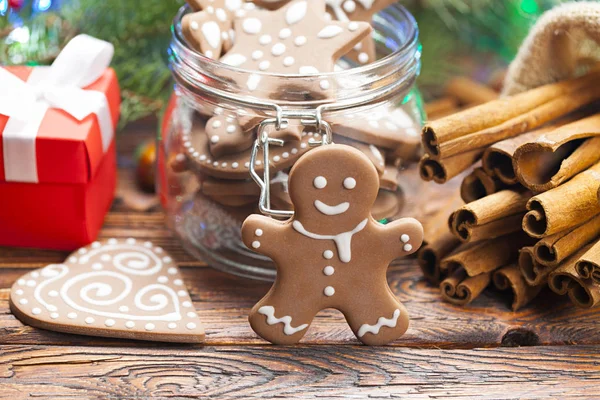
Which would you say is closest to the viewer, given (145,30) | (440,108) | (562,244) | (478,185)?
(562,244)

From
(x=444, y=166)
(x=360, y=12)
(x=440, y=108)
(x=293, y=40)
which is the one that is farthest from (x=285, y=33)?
(x=440, y=108)

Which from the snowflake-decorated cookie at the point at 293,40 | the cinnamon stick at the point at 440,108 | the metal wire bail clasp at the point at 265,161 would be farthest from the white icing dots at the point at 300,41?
the cinnamon stick at the point at 440,108

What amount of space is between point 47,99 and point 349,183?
1.50 ft

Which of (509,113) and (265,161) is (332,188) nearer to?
(265,161)

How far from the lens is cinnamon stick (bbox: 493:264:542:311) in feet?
2.91

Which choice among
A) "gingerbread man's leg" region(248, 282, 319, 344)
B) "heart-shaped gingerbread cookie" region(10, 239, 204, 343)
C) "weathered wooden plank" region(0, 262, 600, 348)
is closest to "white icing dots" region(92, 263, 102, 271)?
"heart-shaped gingerbread cookie" region(10, 239, 204, 343)

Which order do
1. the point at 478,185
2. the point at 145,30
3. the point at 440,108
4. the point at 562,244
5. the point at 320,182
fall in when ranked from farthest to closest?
the point at 440,108 → the point at 145,30 → the point at 478,185 → the point at 562,244 → the point at 320,182

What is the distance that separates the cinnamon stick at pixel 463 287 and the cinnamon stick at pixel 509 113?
0.16m

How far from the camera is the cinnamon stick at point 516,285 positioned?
0.89 metres

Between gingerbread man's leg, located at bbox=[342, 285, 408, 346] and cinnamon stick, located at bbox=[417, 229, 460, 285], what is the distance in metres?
0.15

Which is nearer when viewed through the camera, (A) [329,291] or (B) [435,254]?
(A) [329,291]

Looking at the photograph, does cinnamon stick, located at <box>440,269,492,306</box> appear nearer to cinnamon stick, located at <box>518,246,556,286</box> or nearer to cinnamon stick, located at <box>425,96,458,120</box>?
cinnamon stick, located at <box>518,246,556,286</box>

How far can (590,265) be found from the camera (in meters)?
0.79

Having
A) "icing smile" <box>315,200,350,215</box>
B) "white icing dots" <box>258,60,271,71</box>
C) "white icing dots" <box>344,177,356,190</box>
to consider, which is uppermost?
"white icing dots" <box>258,60,271,71</box>
